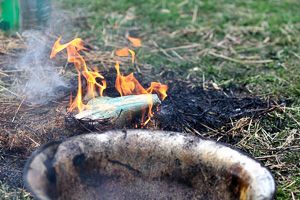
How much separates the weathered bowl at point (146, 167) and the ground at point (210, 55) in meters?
0.74

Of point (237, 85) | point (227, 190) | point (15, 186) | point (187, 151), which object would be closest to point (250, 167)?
point (227, 190)

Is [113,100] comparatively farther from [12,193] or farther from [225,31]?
[225,31]

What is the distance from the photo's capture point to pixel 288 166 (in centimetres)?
398

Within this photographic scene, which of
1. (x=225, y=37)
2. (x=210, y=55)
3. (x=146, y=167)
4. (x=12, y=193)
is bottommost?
(x=12, y=193)

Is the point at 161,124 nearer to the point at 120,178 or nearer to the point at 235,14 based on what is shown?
the point at 120,178

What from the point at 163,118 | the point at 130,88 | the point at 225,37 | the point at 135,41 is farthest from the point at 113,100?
the point at 225,37

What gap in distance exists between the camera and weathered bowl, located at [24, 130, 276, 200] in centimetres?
286

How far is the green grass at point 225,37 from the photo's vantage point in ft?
18.4

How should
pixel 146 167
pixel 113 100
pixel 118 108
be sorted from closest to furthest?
pixel 146 167 < pixel 118 108 < pixel 113 100

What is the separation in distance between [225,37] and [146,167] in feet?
16.3

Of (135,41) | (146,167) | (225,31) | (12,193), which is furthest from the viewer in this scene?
(225,31)

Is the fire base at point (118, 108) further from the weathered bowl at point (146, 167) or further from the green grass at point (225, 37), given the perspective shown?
the green grass at point (225, 37)

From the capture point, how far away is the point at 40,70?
5355mm

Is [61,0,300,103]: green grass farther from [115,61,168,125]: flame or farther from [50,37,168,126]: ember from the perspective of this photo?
[50,37,168,126]: ember
